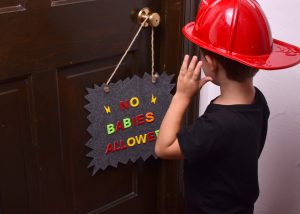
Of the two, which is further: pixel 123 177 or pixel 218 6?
pixel 123 177

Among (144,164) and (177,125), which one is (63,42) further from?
(144,164)

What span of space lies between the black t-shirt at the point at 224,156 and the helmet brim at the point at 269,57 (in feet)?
0.34

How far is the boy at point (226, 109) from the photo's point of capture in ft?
3.31

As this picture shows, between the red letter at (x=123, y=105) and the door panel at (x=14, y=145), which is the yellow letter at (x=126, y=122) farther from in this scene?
the door panel at (x=14, y=145)

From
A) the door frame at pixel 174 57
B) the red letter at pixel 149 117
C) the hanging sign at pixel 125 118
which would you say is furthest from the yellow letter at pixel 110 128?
the door frame at pixel 174 57

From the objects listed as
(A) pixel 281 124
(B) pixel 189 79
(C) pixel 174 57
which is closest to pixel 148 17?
(C) pixel 174 57

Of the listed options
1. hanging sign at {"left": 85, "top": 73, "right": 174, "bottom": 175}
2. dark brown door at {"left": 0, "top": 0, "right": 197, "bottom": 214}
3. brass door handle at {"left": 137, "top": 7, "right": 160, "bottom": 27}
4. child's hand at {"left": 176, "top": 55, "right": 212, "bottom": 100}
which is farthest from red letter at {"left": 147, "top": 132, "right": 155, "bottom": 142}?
child's hand at {"left": 176, "top": 55, "right": 212, "bottom": 100}

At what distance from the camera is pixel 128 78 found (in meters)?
1.42

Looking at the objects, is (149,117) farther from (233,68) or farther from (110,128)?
(233,68)

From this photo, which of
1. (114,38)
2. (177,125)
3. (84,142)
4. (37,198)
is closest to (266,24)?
(177,125)

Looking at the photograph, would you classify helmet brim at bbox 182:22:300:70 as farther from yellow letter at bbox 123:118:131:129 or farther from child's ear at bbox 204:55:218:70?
yellow letter at bbox 123:118:131:129

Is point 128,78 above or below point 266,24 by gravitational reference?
below

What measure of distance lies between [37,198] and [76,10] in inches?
20.9

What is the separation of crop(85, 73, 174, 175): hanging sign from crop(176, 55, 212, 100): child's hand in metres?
0.35
